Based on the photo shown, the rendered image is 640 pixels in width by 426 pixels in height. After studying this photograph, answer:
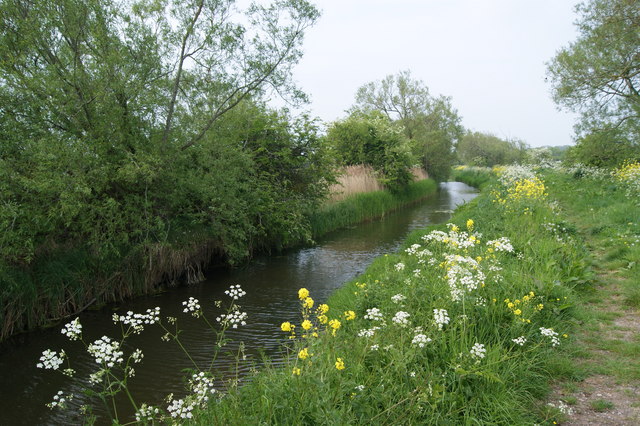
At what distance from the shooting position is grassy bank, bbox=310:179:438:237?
49.0 feet

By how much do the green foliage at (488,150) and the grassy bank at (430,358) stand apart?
55.6 m

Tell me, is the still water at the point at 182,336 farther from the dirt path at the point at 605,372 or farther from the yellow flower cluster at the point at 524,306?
the dirt path at the point at 605,372

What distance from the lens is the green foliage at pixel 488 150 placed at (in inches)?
2298

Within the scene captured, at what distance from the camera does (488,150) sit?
2376 inches

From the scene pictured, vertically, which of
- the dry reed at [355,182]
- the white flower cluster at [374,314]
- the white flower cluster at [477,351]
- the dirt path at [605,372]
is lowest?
the dirt path at [605,372]

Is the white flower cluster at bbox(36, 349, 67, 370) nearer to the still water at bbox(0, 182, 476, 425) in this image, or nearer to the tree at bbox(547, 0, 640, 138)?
the still water at bbox(0, 182, 476, 425)

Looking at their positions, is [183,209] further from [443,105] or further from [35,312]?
[443,105]

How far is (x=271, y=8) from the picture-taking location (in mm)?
9188

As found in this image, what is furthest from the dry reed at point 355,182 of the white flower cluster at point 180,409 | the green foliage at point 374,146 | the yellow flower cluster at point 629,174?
the white flower cluster at point 180,409

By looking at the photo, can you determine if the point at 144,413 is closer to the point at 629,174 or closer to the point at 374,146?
the point at 629,174

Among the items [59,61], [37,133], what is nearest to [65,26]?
[59,61]

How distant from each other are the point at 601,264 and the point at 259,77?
7708mm

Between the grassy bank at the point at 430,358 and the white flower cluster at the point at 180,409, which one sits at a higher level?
the white flower cluster at the point at 180,409

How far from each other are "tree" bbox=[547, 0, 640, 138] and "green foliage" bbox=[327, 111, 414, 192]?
26.2ft
